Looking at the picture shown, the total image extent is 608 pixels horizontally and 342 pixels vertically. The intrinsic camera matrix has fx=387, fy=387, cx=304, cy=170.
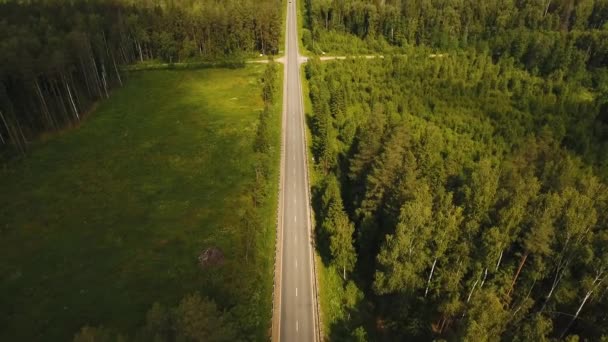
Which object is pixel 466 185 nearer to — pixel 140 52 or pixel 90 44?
pixel 90 44

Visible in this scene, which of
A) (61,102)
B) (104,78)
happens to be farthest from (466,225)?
(104,78)

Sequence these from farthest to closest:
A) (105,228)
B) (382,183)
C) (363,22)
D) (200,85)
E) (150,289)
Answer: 1. (363,22)
2. (200,85)
3. (105,228)
4. (382,183)
5. (150,289)

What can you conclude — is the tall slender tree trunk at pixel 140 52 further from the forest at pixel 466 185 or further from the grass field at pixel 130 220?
the forest at pixel 466 185

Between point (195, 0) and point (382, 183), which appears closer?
point (382, 183)

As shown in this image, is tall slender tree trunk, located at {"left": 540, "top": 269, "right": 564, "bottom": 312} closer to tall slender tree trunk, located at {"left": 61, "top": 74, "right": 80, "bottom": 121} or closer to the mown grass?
the mown grass

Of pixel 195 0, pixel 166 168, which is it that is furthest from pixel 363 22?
pixel 166 168

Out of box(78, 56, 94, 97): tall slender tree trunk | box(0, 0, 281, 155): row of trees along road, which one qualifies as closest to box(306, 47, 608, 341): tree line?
box(0, 0, 281, 155): row of trees along road

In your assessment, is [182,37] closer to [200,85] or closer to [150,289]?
[200,85]
